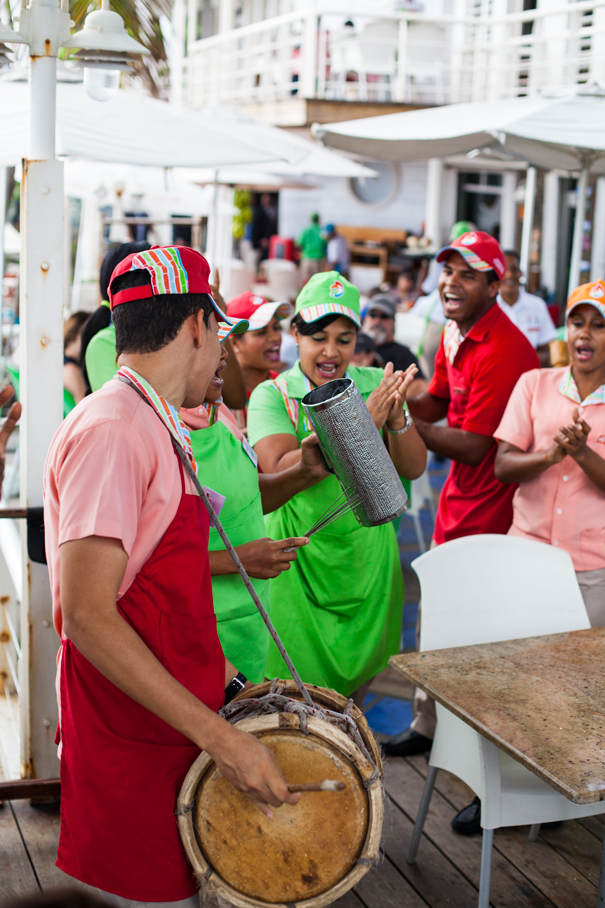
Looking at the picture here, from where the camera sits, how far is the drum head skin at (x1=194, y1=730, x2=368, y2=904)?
1.60 meters

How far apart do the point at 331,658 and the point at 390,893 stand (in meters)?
0.76

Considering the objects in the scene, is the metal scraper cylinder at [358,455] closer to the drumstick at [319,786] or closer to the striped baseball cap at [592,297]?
the drumstick at [319,786]

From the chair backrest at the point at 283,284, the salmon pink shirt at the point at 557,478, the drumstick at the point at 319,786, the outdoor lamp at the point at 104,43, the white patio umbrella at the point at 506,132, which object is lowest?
the drumstick at the point at 319,786

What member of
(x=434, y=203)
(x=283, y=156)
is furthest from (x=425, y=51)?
(x=283, y=156)

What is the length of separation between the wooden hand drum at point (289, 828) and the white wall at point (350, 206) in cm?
1666

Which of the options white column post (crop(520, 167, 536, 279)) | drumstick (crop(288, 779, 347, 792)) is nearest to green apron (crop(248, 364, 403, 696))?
drumstick (crop(288, 779, 347, 792))

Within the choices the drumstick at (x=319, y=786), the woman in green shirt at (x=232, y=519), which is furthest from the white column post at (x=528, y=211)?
the drumstick at (x=319, y=786)

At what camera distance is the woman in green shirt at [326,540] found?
2.91 m

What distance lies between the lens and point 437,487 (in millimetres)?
7785

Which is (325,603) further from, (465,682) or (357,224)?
(357,224)

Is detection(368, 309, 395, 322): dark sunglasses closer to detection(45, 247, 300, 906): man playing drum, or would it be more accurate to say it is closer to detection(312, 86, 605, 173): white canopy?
detection(312, 86, 605, 173): white canopy

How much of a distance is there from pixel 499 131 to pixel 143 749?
409cm

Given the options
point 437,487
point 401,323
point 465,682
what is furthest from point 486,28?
point 465,682

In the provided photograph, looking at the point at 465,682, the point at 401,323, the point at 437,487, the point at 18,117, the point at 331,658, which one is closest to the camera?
the point at 465,682
